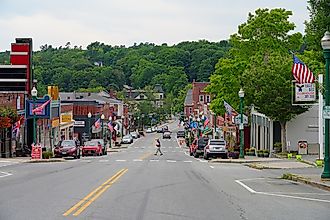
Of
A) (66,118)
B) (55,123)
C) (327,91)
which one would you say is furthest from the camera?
(66,118)

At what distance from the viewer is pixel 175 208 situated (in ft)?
51.5

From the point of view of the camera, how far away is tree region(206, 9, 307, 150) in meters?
49.9

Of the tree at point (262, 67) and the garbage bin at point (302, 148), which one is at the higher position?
the tree at point (262, 67)

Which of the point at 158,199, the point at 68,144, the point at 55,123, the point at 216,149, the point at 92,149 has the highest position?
the point at 55,123

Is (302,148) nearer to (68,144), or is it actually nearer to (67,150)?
(67,150)

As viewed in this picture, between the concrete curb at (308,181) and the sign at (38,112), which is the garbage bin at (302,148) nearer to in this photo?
the sign at (38,112)

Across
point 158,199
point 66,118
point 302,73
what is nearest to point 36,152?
point 302,73

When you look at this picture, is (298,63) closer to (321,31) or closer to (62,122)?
(321,31)

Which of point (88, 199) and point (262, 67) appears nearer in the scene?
point (88, 199)

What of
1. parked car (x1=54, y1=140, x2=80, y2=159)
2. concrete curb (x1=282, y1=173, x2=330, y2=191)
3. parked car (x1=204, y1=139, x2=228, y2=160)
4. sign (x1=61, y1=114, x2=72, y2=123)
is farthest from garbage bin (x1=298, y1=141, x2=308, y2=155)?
sign (x1=61, y1=114, x2=72, y2=123)

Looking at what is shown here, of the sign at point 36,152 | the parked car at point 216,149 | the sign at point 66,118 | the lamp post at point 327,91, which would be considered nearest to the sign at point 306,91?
the lamp post at point 327,91

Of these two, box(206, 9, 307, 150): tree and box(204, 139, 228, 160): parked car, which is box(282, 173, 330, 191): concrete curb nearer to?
box(204, 139, 228, 160): parked car

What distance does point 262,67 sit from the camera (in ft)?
169

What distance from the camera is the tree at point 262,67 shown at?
49.9 metres
